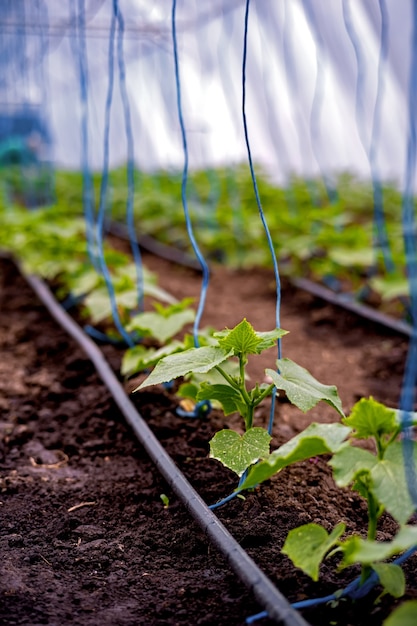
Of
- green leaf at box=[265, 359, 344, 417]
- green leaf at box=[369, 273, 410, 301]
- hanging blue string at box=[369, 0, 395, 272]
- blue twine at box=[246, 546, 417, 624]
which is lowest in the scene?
blue twine at box=[246, 546, 417, 624]

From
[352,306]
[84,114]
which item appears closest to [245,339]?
[84,114]

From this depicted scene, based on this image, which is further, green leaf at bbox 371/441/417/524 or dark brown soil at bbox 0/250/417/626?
dark brown soil at bbox 0/250/417/626

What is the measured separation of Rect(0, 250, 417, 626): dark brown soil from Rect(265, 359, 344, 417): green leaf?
0.29 metres

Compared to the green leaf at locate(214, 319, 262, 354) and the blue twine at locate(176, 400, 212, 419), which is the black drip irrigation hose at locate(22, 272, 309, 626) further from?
the green leaf at locate(214, 319, 262, 354)

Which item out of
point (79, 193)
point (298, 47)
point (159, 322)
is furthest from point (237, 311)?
point (298, 47)

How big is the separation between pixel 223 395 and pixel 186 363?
136 millimetres

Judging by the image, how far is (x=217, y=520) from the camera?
1.50m

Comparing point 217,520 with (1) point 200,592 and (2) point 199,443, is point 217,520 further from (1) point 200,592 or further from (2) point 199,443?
(2) point 199,443

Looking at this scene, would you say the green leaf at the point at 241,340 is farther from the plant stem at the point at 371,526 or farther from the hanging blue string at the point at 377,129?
the hanging blue string at the point at 377,129

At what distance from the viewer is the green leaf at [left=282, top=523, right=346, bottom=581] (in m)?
1.19

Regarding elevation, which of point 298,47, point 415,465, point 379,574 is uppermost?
point 298,47

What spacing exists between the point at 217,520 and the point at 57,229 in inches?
92.5

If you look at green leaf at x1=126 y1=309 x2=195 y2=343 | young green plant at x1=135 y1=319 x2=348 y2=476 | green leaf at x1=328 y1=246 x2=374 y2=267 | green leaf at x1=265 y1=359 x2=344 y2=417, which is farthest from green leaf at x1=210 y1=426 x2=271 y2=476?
green leaf at x1=328 y1=246 x2=374 y2=267

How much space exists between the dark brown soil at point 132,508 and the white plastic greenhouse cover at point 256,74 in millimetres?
2800
